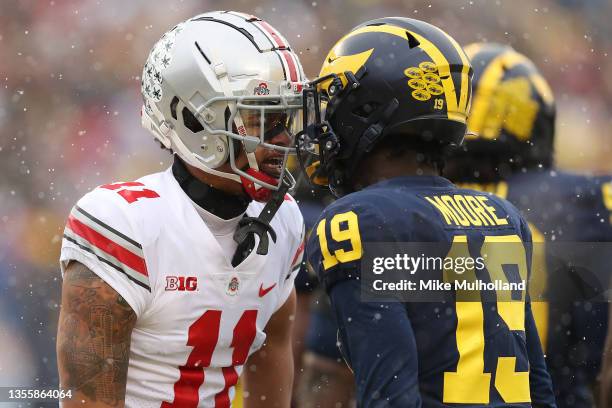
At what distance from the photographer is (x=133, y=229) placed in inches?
105

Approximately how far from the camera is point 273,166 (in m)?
2.94

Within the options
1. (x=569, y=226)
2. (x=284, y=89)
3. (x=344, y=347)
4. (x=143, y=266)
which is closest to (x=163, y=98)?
(x=284, y=89)

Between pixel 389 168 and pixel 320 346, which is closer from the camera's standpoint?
pixel 389 168

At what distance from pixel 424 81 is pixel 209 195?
2.25ft

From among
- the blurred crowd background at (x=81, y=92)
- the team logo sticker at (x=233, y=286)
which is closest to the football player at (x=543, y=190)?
the team logo sticker at (x=233, y=286)

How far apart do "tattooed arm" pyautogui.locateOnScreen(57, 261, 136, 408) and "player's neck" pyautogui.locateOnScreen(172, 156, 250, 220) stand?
0.42m

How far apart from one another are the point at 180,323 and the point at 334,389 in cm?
218

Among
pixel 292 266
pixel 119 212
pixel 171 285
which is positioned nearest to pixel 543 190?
pixel 292 266

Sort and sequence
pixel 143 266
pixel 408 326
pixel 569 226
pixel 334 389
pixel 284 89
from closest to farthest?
pixel 408 326, pixel 143 266, pixel 284 89, pixel 569 226, pixel 334 389

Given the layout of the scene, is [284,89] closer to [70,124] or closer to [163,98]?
[163,98]

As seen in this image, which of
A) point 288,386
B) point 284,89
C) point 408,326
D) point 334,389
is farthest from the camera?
point 334,389

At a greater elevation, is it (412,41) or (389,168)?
(412,41)

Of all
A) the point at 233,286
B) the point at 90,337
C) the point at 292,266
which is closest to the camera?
the point at 90,337

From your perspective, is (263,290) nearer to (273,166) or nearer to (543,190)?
(273,166)
